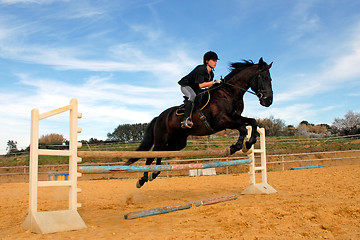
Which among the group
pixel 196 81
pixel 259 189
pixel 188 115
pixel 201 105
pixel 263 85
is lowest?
pixel 259 189

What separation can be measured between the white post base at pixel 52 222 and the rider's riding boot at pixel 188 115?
2.32 meters

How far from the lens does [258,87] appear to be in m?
5.21

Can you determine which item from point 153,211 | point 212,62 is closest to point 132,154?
point 153,211

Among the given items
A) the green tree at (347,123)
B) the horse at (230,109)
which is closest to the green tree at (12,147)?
the horse at (230,109)

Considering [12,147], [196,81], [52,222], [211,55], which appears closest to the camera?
[52,222]

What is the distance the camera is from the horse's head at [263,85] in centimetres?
511

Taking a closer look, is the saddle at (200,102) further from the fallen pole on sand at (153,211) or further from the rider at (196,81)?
the fallen pole on sand at (153,211)

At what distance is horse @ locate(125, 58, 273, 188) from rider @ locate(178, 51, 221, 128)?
7.0 inches

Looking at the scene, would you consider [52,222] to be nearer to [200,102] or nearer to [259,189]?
[200,102]

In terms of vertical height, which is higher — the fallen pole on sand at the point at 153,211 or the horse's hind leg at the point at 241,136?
the horse's hind leg at the point at 241,136

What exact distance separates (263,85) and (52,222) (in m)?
4.00

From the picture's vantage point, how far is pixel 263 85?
5168mm

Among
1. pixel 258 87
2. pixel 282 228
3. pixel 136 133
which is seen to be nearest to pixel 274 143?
pixel 136 133

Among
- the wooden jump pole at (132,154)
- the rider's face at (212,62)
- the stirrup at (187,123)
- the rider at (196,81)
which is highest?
the rider's face at (212,62)
